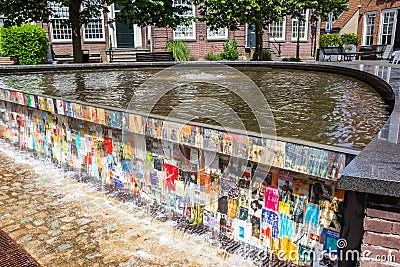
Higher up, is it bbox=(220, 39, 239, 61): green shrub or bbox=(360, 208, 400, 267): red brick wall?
bbox=(220, 39, 239, 61): green shrub

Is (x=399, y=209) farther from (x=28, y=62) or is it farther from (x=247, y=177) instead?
(x=28, y=62)

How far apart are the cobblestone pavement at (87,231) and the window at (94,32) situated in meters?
16.0

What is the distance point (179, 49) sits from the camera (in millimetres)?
17969

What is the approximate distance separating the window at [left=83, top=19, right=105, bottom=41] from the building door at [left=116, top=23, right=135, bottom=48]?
36.4 inches

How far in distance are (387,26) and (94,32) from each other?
16.7 metres

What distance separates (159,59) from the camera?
48.6ft

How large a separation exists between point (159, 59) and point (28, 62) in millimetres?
5819

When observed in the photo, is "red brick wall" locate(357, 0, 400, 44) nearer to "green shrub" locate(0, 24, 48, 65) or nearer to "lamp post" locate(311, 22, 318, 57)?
"lamp post" locate(311, 22, 318, 57)

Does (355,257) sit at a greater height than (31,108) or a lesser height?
lesser

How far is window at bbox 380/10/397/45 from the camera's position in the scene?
19.9m

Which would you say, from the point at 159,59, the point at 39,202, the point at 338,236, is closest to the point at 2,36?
the point at 159,59

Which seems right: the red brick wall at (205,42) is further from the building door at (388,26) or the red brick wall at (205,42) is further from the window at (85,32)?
the building door at (388,26)

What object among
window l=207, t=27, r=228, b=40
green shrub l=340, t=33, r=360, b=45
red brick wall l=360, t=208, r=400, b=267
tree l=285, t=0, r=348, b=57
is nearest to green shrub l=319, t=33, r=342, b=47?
green shrub l=340, t=33, r=360, b=45

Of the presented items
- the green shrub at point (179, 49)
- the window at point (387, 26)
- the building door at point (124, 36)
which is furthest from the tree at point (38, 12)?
the window at point (387, 26)
